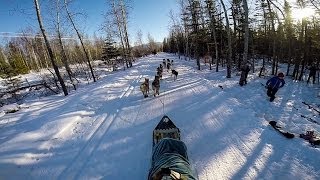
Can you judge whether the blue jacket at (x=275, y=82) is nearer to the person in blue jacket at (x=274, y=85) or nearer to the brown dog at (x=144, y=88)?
the person in blue jacket at (x=274, y=85)

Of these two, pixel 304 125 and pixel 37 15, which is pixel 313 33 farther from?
pixel 37 15

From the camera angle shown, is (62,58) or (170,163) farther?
(62,58)

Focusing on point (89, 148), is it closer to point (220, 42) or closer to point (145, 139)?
point (145, 139)

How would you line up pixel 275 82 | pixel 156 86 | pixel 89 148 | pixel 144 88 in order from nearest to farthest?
pixel 89 148
pixel 275 82
pixel 144 88
pixel 156 86

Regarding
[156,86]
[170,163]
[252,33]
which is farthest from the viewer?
[252,33]

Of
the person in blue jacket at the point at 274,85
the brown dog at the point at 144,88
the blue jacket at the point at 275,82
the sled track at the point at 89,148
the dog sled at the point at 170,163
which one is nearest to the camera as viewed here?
the dog sled at the point at 170,163

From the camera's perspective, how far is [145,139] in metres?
9.41

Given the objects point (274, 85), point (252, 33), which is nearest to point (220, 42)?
point (252, 33)

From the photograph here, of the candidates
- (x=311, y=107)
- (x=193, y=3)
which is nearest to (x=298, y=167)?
(x=311, y=107)

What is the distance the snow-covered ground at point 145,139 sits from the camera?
7.36m

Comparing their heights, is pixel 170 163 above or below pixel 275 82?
above

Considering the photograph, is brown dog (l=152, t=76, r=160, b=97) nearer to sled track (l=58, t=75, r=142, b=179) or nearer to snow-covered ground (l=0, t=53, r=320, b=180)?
snow-covered ground (l=0, t=53, r=320, b=180)

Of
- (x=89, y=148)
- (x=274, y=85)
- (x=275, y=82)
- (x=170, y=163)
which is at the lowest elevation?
(x=89, y=148)

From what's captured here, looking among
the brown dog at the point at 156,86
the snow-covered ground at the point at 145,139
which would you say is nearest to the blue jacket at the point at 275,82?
the snow-covered ground at the point at 145,139
